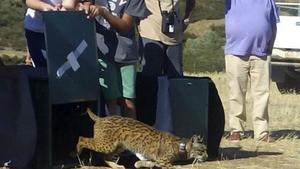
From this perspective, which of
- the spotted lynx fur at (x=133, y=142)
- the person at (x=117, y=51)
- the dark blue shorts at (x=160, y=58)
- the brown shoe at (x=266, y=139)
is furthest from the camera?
the brown shoe at (x=266, y=139)

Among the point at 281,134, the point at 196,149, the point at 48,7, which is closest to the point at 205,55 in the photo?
the point at 281,134

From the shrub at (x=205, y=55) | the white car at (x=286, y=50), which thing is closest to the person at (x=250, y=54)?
the white car at (x=286, y=50)

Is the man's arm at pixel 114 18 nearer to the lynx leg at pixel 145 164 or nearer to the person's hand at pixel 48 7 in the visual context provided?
the person's hand at pixel 48 7

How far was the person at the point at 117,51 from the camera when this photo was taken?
7551 millimetres

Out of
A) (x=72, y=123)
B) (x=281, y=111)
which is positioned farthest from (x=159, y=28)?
(x=281, y=111)

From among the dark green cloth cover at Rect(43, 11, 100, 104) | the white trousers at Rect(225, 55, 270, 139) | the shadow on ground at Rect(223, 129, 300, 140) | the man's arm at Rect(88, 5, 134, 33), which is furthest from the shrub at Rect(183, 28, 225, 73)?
the dark green cloth cover at Rect(43, 11, 100, 104)

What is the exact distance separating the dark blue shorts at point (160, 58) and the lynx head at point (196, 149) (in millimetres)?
1421

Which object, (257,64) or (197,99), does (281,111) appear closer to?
(257,64)

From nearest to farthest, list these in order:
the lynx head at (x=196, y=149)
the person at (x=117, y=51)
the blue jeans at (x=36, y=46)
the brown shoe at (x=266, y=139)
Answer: the lynx head at (x=196, y=149), the person at (x=117, y=51), the blue jeans at (x=36, y=46), the brown shoe at (x=266, y=139)

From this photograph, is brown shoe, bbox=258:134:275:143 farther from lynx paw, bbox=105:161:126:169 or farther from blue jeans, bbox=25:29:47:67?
blue jeans, bbox=25:29:47:67

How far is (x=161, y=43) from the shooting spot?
29.0 feet

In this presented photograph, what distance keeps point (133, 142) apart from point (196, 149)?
0.62 metres

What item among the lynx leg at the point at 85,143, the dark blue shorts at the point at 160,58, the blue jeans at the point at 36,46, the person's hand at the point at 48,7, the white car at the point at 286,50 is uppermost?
the person's hand at the point at 48,7

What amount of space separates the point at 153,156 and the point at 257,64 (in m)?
2.70
